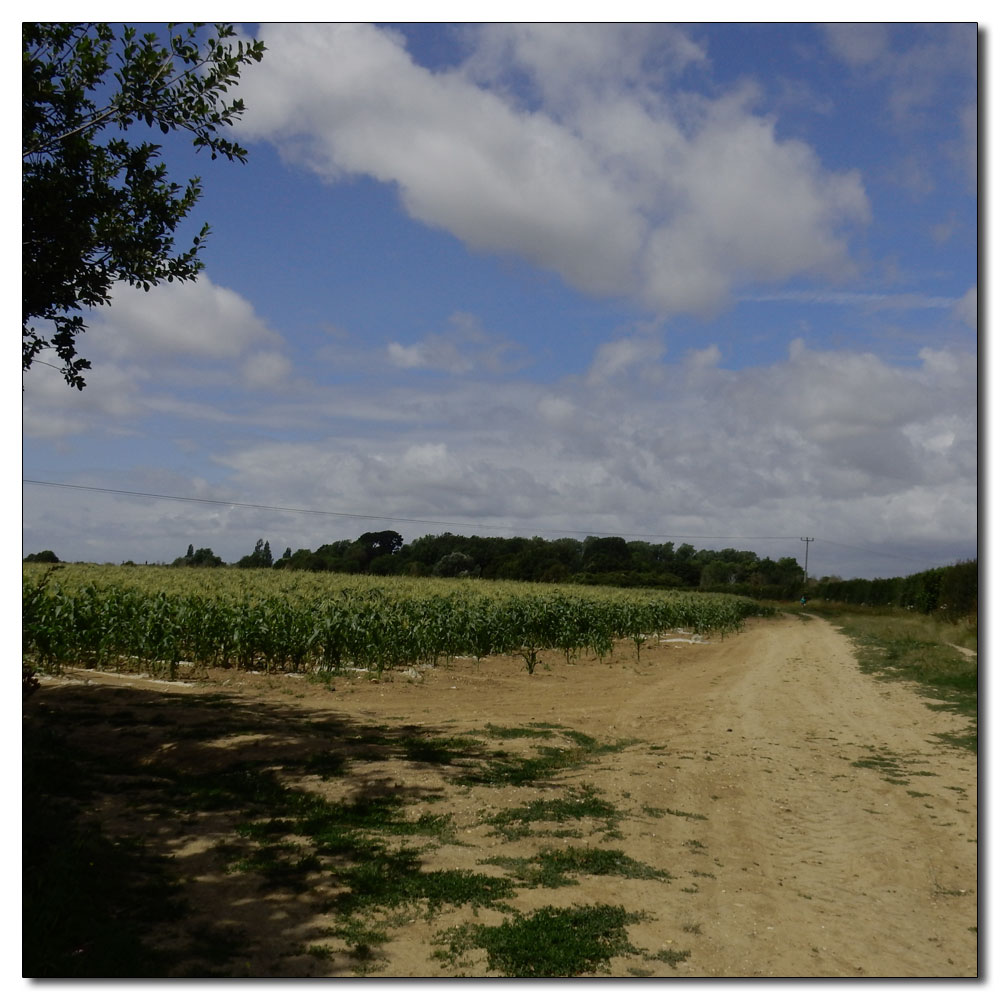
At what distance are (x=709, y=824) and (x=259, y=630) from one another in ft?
38.3

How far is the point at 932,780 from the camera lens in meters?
9.66

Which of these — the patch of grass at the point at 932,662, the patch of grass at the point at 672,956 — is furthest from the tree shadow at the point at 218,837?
the patch of grass at the point at 932,662

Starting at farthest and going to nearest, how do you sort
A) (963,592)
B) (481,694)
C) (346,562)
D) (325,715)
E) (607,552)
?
1. (607,552)
2. (346,562)
3. (963,592)
4. (481,694)
5. (325,715)

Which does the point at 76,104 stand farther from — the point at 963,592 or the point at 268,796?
the point at 963,592

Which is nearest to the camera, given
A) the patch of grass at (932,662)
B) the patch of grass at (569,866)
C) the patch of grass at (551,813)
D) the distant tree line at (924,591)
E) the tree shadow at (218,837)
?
the tree shadow at (218,837)

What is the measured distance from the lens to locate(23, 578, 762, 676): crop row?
52.0ft

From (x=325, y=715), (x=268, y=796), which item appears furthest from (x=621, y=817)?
(x=325, y=715)

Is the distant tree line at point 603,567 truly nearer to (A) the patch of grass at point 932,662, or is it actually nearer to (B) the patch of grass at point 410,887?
(A) the patch of grass at point 932,662

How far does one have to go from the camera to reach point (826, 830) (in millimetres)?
7676

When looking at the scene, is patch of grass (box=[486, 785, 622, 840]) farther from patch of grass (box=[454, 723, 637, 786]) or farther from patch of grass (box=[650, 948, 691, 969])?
patch of grass (box=[650, 948, 691, 969])

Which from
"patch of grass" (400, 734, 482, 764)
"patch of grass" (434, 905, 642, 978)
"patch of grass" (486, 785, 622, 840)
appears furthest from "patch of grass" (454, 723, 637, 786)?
"patch of grass" (434, 905, 642, 978)

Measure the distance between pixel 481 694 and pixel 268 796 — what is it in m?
8.41

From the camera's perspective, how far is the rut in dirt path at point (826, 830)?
5.01 metres

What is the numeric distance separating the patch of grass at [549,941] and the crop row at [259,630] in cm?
1098
